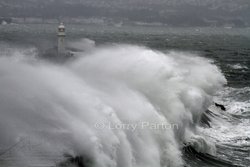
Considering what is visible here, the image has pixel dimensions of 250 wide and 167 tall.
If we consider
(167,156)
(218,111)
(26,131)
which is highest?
(26,131)

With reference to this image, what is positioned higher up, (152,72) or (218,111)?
(152,72)

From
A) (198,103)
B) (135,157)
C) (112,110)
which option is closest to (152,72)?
(198,103)

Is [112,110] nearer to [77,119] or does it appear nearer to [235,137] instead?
[77,119]

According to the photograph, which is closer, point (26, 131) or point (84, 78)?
point (26, 131)

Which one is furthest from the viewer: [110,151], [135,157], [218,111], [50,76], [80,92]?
[218,111]

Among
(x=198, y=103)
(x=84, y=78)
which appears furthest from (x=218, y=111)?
(x=84, y=78)

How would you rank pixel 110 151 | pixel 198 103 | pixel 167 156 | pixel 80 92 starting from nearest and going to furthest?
pixel 110 151, pixel 167 156, pixel 80 92, pixel 198 103

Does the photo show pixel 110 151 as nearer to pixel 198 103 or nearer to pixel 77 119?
pixel 77 119
